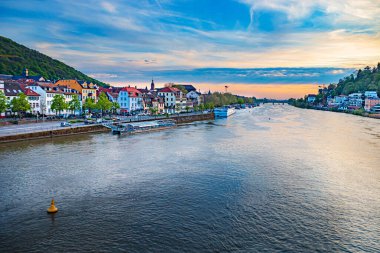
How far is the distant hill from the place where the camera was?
111m

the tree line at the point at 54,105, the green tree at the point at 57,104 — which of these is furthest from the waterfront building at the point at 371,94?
the green tree at the point at 57,104

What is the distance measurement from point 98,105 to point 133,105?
15511 mm

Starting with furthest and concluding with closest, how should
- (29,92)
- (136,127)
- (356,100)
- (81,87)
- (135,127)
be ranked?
1. (356,100)
2. (81,87)
3. (29,92)
4. (136,127)
5. (135,127)

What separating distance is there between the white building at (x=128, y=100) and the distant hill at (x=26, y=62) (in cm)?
5501

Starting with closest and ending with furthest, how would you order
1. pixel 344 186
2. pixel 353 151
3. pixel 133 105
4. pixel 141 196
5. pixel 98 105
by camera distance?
pixel 141 196, pixel 344 186, pixel 353 151, pixel 98 105, pixel 133 105

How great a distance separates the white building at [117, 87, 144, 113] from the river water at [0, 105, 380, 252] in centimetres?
4139

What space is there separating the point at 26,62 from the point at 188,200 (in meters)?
126

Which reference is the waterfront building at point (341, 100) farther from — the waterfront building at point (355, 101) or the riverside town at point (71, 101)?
the riverside town at point (71, 101)

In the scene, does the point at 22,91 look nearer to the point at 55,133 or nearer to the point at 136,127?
the point at 55,133

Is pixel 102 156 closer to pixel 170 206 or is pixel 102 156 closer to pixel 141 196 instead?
pixel 141 196

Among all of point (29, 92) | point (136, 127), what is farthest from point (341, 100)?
point (29, 92)

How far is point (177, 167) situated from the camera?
22.5 m

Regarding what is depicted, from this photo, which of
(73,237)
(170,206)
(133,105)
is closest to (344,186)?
(170,206)

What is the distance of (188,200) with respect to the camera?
616 inches
